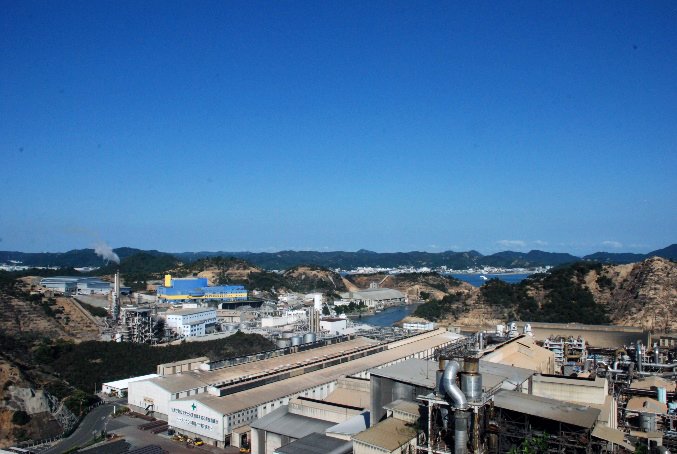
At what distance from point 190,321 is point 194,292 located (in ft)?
37.1

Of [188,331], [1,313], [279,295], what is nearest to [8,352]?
[1,313]

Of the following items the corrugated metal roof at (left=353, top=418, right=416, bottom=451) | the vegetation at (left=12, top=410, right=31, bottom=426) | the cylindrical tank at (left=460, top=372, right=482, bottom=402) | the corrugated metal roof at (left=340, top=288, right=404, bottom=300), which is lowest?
the vegetation at (left=12, top=410, right=31, bottom=426)

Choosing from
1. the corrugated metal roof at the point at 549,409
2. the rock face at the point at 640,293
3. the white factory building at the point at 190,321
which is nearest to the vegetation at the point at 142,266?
the white factory building at the point at 190,321

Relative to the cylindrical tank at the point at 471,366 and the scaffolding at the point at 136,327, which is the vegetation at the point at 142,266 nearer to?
the scaffolding at the point at 136,327

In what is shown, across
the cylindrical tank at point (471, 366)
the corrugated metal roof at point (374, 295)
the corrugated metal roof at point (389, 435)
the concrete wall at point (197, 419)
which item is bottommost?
the concrete wall at point (197, 419)

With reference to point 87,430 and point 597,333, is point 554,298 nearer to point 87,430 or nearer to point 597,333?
point 597,333

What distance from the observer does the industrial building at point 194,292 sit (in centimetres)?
4694

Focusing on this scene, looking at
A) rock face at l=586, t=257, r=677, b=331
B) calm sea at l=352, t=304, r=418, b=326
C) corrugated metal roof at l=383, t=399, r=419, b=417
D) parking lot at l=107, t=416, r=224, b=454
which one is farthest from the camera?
calm sea at l=352, t=304, r=418, b=326

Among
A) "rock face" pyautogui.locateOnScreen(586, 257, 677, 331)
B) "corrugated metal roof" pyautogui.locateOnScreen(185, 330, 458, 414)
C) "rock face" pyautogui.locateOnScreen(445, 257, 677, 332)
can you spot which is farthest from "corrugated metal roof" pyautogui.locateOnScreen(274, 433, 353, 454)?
"rock face" pyautogui.locateOnScreen(586, 257, 677, 331)

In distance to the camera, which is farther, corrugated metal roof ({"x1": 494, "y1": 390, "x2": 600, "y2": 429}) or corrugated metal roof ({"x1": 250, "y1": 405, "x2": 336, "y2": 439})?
corrugated metal roof ({"x1": 250, "y1": 405, "x2": 336, "y2": 439})

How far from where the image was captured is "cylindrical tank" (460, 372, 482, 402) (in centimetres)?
1011

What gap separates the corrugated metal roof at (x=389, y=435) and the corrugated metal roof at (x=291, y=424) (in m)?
3.65

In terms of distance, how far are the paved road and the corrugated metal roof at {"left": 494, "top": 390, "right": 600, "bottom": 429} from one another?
42.1ft

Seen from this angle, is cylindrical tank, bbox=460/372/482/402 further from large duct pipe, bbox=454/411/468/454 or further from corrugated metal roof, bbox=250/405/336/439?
corrugated metal roof, bbox=250/405/336/439
